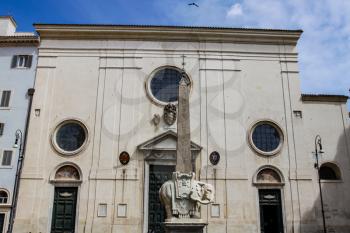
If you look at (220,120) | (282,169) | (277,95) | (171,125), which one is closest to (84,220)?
(171,125)

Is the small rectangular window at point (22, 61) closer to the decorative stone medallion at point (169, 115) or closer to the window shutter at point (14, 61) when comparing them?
the window shutter at point (14, 61)

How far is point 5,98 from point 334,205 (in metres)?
A: 18.3

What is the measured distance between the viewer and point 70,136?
19.8 metres

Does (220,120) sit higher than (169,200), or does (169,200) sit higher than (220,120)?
(220,120)

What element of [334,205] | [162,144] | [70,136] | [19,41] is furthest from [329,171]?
[19,41]

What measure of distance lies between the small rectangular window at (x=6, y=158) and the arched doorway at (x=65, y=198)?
249cm

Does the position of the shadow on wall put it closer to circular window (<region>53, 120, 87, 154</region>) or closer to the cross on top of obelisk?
the cross on top of obelisk

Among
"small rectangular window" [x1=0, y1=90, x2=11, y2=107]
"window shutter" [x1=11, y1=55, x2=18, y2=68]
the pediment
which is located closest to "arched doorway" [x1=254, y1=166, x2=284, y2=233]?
the pediment

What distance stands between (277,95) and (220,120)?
360 centimetres

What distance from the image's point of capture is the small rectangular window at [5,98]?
65.7ft

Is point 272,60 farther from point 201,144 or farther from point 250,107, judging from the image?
point 201,144

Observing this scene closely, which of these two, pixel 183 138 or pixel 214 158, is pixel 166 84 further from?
pixel 183 138

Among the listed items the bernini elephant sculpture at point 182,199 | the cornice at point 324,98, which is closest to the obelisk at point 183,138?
the bernini elephant sculpture at point 182,199

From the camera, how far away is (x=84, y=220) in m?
18.1
